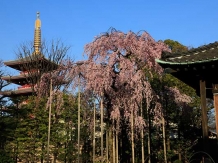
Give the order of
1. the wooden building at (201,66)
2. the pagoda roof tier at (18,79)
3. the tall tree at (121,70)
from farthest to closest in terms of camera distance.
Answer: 1. the pagoda roof tier at (18,79)
2. the tall tree at (121,70)
3. the wooden building at (201,66)

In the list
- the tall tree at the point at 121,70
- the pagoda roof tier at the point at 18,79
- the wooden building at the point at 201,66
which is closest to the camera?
the wooden building at the point at 201,66

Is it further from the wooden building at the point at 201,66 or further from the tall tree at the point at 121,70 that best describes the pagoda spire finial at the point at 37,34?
the wooden building at the point at 201,66

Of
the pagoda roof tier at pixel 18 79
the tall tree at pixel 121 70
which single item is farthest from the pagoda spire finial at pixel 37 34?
the tall tree at pixel 121 70

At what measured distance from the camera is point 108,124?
14875 mm

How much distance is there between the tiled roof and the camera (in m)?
5.67

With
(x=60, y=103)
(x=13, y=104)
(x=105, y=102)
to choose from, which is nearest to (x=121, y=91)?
(x=105, y=102)

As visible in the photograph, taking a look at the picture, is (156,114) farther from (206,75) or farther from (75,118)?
(206,75)

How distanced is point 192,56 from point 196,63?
0.87ft

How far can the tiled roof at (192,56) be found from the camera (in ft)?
18.6

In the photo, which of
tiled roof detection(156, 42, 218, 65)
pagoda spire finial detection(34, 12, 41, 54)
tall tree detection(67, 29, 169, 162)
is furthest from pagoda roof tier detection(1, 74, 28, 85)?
tiled roof detection(156, 42, 218, 65)

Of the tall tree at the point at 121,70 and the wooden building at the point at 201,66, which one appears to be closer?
the wooden building at the point at 201,66

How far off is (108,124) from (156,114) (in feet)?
8.39

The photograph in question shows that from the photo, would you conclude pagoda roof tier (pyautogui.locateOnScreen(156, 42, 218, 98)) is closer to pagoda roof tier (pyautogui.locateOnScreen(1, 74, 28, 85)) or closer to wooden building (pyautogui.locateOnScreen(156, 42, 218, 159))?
wooden building (pyautogui.locateOnScreen(156, 42, 218, 159))

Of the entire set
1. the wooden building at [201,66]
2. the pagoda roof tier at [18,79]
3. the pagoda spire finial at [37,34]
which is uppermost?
the pagoda spire finial at [37,34]
